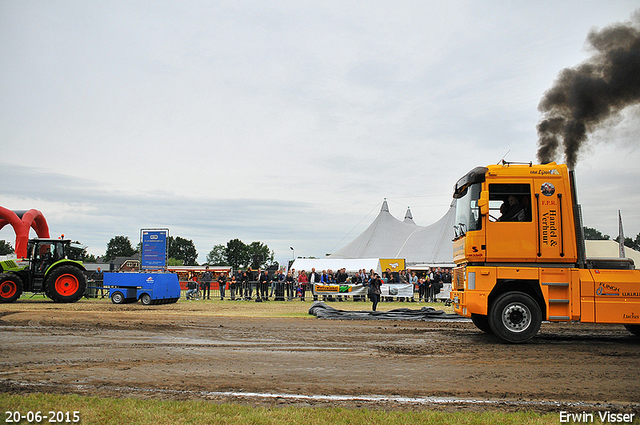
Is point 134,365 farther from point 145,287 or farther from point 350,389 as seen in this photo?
point 145,287

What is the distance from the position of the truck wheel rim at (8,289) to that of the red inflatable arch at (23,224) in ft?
4.84

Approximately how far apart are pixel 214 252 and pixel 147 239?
5578 inches

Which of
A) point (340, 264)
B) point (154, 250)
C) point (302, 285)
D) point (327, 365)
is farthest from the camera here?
point (340, 264)

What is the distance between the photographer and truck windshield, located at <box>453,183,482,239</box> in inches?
422

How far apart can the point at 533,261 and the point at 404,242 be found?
35.8 meters

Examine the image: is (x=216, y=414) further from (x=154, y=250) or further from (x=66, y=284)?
(x=154, y=250)

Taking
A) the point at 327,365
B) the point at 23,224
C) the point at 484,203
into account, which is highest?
the point at 23,224

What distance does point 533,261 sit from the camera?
34.3ft

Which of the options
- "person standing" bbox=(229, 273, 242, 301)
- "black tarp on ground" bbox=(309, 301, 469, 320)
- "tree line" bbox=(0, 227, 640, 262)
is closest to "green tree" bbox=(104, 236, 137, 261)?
"tree line" bbox=(0, 227, 640, 262)

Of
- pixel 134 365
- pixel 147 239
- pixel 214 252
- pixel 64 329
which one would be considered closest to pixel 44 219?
pixel 147 239

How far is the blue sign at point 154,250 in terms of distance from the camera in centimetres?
2780

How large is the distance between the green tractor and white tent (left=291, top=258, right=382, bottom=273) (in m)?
20.2

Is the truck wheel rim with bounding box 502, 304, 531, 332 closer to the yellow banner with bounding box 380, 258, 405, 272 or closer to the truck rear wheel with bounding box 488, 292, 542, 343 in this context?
the truck rear wheel with bounding box 488, 292, 542, 343

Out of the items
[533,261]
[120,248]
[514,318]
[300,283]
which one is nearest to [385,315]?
[514,318]
